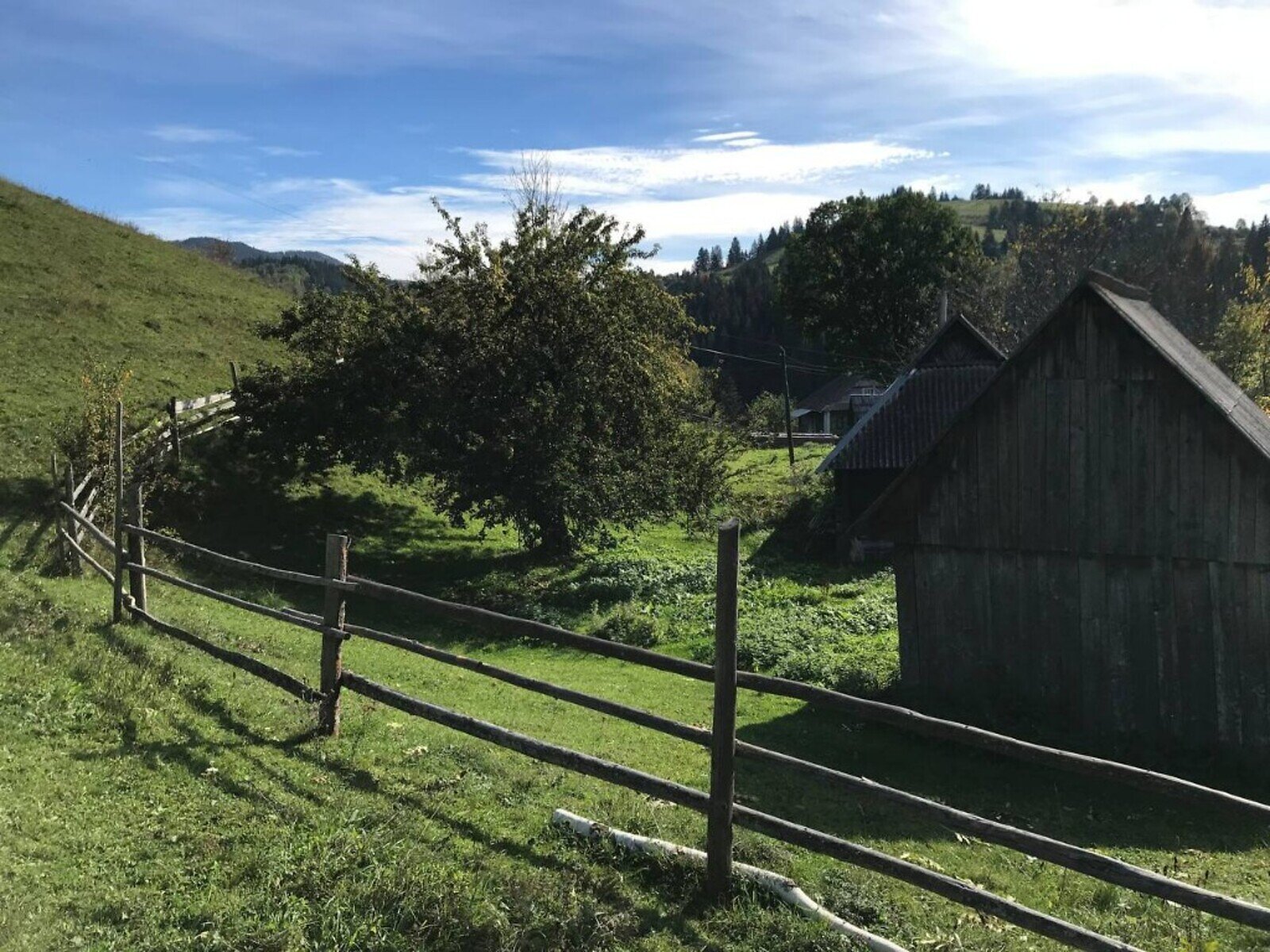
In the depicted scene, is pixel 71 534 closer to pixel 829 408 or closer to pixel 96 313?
pixel 96 313

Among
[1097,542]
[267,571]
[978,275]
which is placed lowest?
[267,571]

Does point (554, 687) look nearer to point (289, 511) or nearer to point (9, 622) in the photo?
point (9, 622)

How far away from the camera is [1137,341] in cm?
1209

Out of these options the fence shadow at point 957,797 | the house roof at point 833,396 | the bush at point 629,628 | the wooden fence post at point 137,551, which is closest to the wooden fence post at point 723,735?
the fence shadow at point 957,797

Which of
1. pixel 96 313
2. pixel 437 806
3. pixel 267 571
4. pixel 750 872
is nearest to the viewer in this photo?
pixel 750 872

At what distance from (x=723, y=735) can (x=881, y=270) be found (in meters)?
49.9

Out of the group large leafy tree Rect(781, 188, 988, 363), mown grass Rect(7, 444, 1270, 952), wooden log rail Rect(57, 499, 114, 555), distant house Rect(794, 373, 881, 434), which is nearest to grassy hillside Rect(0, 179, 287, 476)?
wooden log rail Rect(57, 499, 114, 555)

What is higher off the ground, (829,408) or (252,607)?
(829,408)

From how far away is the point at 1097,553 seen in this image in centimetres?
1247

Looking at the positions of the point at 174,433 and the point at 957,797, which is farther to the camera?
the point at 174,433

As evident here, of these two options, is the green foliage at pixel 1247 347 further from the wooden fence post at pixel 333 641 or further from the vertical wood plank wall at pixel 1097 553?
the wooden fence post at pixel 333 641

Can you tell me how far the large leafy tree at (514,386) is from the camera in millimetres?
21938

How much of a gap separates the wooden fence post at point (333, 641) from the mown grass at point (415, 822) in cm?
21

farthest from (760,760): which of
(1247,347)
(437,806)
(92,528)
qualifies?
(1247,347)
